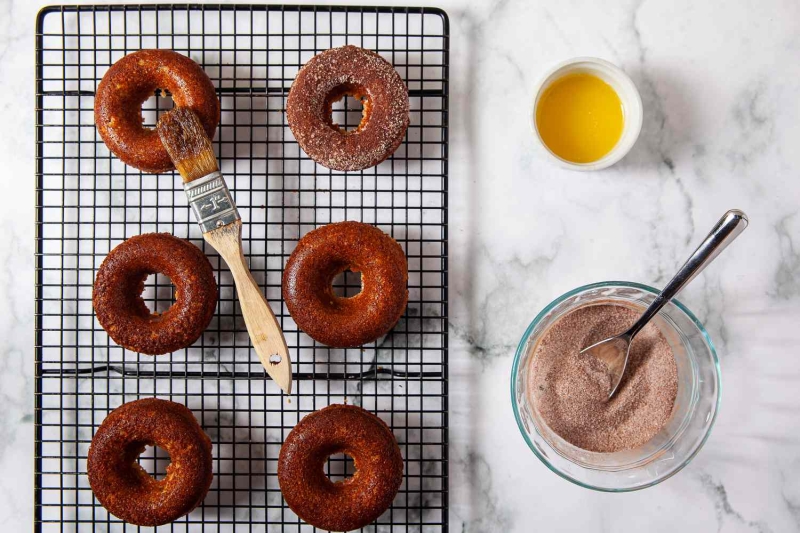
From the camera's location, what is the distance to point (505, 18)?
6.05 feet

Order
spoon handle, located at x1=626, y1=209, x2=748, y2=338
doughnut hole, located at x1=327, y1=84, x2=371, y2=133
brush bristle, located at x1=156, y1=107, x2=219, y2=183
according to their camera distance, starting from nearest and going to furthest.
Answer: spoon handle, located at x1=626, y1=209, x2=748, y2=338
brush bristle, located at x1=156, y1=107, x2=219, y2=183
doughnut hole, located at x1=327, y1=84, x2=371, y2=133

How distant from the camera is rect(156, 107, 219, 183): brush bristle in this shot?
64.4 inches

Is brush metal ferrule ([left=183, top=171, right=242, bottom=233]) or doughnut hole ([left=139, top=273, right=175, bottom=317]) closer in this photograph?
brush metal ferrule ([left=183, top=171, right=242, bottom=233])

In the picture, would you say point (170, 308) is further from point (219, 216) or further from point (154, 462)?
point (154, 462)

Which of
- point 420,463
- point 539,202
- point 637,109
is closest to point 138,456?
point 420,463

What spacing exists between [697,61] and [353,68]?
996 millimetres

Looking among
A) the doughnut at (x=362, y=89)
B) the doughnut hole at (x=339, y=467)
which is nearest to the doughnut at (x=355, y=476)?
the doughnut hole at (x=339, y=467)

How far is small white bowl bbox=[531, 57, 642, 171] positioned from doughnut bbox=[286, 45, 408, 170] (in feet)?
1.22

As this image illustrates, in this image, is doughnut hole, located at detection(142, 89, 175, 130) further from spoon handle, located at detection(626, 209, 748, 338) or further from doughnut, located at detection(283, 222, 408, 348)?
spoon handle, located at detection(626, 209, 748, 338)

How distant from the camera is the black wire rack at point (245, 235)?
1788 millimetres

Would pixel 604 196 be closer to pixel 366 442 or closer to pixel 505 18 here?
pixel 505 18

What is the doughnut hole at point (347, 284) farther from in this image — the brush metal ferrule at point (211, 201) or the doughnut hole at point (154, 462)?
the doughnut hole at point (154, 462)

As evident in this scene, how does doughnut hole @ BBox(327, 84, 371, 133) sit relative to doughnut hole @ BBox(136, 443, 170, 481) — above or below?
above

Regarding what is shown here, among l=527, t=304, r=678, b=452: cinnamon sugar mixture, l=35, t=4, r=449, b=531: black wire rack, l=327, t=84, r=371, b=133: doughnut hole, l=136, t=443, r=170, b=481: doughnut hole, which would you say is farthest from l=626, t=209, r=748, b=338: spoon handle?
l=136, t=443, r=170, b=481: doughnut hole
